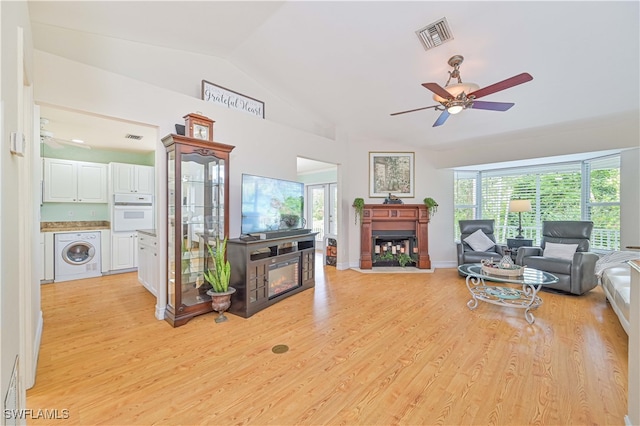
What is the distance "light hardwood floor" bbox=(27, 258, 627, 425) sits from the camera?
1.69 m

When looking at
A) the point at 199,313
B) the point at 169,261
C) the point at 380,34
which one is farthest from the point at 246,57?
the point at 199,313

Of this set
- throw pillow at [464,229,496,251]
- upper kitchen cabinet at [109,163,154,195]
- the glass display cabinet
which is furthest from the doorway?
the glass display cabinet

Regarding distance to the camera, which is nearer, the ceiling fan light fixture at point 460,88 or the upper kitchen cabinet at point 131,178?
the ceiling fan light fixture at point 460,88

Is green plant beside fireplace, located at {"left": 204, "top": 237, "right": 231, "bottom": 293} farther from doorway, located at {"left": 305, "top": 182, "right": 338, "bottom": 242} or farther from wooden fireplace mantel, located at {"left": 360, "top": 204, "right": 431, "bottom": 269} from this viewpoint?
doorway, located at {"left": 305, "top": 182, "right": 338, "bottom": 242}

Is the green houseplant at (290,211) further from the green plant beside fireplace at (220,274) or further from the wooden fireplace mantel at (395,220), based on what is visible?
the wooden fireplace mantel at (395,220)

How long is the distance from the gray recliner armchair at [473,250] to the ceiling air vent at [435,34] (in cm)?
351

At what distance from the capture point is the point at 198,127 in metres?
3.17

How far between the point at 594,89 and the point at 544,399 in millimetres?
3606

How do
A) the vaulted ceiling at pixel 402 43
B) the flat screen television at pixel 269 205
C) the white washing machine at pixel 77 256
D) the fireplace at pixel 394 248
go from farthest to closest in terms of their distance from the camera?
1. the fireplace at pixel 394 248
2. the white washing machine at pixel 77 256
3. the flat screen television at pixel 269 205
4. the vaulted ceiling at pixel 402 43

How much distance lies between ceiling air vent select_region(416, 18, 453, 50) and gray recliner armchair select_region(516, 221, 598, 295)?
346 centimetres

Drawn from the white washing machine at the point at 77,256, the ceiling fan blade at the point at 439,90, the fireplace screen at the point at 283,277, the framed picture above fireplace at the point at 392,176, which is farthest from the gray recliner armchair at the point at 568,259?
the white washing machine at the point at 77,256

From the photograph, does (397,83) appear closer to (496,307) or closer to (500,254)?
(496,307)

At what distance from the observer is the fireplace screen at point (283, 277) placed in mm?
3654

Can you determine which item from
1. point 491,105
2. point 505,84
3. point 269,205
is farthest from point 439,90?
point 269,205
